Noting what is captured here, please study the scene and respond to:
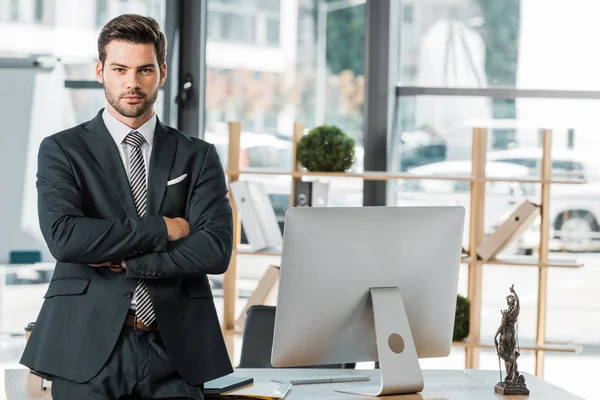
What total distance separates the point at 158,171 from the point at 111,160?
0.42 feet

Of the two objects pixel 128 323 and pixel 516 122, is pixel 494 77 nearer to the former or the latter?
pixel 516 122

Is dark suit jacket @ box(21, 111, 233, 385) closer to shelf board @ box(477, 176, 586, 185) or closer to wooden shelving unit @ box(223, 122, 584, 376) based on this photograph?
wooden shelving unit @ box(223, 122, 584, 376)

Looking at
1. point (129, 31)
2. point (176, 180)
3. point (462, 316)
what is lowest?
point (462, 316)

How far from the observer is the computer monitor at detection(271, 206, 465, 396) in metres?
2.54

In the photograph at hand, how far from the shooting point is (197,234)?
2611 mm

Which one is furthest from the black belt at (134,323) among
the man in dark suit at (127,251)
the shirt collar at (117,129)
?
the shirt collar at (117,129)

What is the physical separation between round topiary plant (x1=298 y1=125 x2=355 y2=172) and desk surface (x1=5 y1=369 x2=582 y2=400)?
1806 millimetres

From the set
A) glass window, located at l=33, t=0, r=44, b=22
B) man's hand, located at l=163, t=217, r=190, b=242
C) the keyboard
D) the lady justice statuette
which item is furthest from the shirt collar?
glass window, located at l=33, t=0, r=44, b=22

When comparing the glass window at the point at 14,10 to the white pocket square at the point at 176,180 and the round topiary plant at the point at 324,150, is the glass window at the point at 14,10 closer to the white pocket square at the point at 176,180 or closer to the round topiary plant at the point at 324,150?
the round topiary plant at the point at 324,150

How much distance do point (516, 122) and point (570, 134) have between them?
0.97ft

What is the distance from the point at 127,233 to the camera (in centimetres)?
247

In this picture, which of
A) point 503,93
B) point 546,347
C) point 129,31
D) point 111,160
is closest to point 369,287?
point 111,160

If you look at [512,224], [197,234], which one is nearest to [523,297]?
[512,224]

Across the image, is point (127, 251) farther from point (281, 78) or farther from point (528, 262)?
point (281, 78)
